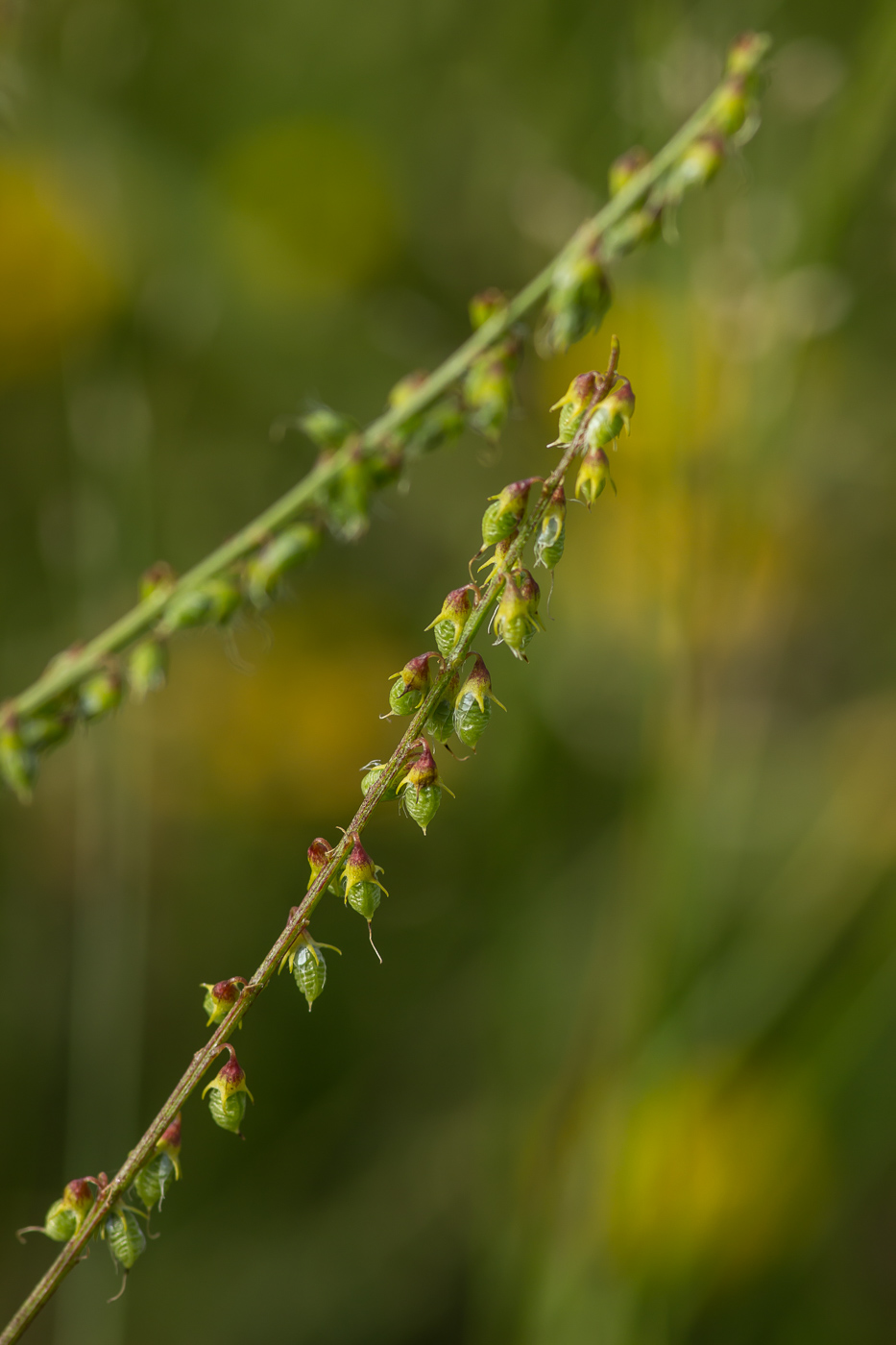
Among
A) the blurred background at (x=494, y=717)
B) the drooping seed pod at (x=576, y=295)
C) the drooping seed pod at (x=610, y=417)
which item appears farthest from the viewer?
the blurred background at (x=494, y=717)

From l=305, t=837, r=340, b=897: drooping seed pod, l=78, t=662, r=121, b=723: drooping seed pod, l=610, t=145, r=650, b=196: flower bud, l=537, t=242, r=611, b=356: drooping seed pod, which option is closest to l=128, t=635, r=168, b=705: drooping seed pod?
l=78, t=662, r=121, b=723: drooping seed pod

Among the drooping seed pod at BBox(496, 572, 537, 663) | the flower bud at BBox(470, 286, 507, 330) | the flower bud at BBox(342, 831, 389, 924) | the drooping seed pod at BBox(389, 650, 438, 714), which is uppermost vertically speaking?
the flower bud at BBox(470, 286, 507, 330)

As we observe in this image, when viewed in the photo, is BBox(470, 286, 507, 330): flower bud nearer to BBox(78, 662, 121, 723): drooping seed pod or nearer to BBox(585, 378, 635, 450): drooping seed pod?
BBox(585, 378, 635, 450): drooping seed pod

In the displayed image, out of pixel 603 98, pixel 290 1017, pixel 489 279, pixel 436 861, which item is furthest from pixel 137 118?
pixel 290 1017

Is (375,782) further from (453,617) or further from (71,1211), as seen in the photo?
(71,1211)

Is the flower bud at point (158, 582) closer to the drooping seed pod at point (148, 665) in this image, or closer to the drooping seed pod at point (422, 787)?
the drooping seed pod at point (148, 665)

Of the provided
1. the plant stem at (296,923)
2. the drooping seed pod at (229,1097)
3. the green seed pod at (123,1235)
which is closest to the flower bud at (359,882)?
the plant stem at (296,923)
